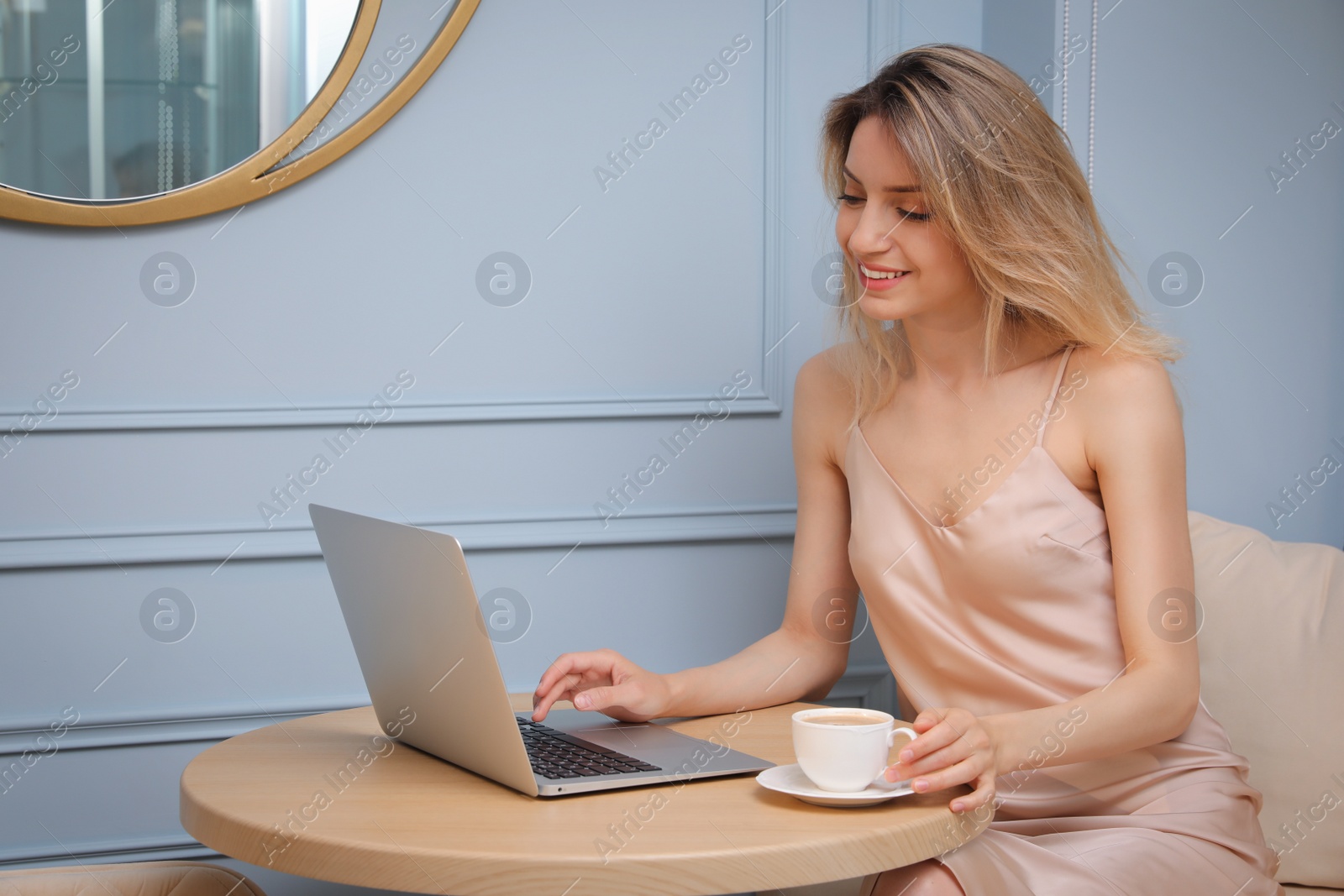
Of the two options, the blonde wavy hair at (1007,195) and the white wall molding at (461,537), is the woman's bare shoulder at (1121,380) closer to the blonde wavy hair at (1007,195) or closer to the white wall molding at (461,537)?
the blonde wavy hair at (1007,195)

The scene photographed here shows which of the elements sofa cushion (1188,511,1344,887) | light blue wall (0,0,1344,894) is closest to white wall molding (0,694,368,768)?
light blue wall (0,0,1344,894)

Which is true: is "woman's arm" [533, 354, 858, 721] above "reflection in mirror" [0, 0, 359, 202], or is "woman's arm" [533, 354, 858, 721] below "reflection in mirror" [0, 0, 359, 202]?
below

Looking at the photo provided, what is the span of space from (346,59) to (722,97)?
2.01ft

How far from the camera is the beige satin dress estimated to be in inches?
51.3

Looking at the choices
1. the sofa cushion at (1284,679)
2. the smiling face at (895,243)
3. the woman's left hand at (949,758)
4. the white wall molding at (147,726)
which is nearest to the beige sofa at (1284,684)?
the sofa cushion at (1284,679)

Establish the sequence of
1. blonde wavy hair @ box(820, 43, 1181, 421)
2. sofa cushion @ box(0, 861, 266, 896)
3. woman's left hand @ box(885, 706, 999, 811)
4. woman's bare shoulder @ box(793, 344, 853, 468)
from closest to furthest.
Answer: woman's left hand @ box(885, 706, 999, 811)
sofa cushion @ box(0, 861, 266, 896)
blonde wavy hair @ box(820, 43, 1181, 421)
woman's bare shoulder @ box(793, 344, 853, 468)

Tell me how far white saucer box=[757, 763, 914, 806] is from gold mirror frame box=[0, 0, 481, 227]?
1.19 meters

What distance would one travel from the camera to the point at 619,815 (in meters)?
0.98

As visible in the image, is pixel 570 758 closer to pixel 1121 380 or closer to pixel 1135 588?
pixel 1135 588

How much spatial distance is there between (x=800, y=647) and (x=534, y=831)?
0.67 metres

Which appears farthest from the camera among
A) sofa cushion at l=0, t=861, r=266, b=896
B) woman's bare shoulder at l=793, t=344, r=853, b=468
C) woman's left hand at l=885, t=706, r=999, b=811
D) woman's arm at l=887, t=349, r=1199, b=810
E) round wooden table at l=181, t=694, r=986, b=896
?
woman's bare shoulder at l=793, t=344, r=853, b=468

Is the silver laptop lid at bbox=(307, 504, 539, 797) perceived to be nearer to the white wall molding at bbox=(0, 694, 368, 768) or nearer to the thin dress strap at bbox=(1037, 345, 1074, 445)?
the white wall molding at bbox=(0, 694, 368, 768)

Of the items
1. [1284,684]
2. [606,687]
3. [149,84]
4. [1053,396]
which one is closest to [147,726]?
Answer: [606,687]

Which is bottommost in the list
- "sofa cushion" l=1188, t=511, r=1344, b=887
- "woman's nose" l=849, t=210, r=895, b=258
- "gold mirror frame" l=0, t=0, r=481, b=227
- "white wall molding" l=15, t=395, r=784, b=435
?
"sofa cushion" l=1188, t=511, r=1344, b=887
